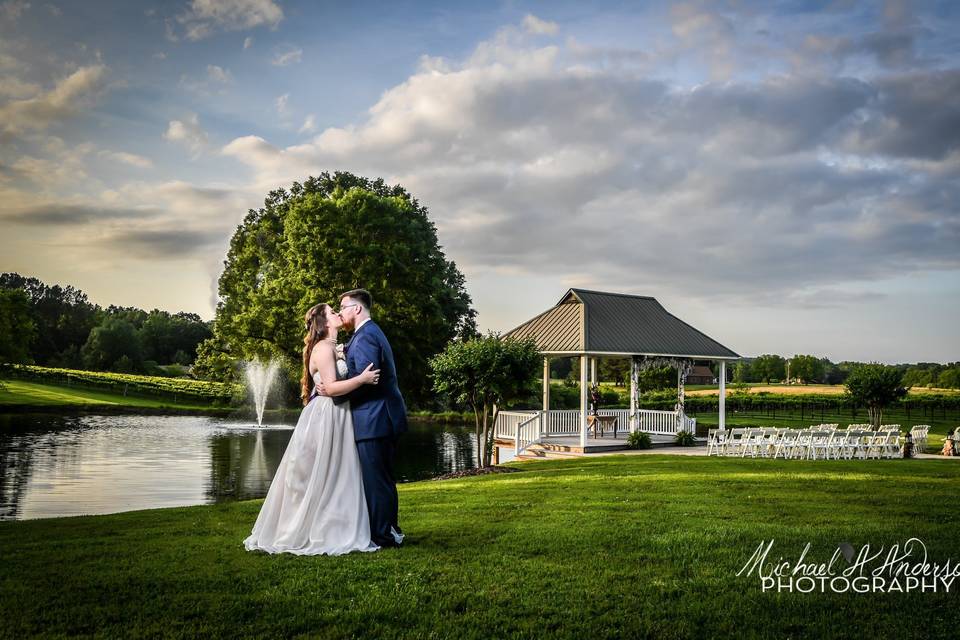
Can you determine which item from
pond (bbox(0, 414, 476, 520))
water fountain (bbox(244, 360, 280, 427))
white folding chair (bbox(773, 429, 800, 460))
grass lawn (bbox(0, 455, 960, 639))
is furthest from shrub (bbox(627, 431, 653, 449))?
water fountain (bbox(244, 360, 280, 427))

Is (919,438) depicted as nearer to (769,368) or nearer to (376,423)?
(376,423)

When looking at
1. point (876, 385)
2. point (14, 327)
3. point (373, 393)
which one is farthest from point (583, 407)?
point (14, 327)

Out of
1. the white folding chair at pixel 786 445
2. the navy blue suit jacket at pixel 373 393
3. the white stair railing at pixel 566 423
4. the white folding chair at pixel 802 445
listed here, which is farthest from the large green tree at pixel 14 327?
the navy blue suit jacket at pixel 373 393

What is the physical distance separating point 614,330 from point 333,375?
1960cm

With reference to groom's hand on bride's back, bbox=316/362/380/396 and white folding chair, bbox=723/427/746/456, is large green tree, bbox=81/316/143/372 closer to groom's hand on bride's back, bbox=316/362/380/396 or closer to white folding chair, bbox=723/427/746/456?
white folding chair, bbox=723/427/746/456

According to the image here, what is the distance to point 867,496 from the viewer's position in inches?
406

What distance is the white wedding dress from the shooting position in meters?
6.43

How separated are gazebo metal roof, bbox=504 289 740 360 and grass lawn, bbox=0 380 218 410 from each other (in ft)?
103

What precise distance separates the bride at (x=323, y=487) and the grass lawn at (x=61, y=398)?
4410 cm

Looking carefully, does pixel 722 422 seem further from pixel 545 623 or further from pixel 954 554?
pixel 545 623

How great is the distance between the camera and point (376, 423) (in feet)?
21.9

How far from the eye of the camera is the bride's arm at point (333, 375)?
6.47 meters

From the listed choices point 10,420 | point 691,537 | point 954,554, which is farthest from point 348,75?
point 10,420

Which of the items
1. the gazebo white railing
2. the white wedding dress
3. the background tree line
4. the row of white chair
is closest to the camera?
the white wedding dress
